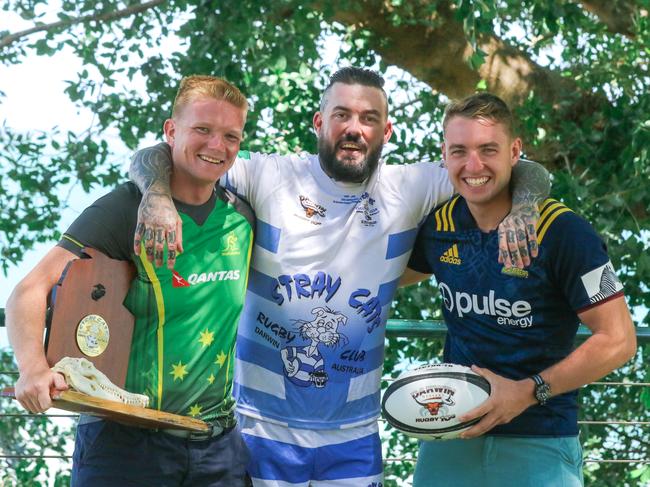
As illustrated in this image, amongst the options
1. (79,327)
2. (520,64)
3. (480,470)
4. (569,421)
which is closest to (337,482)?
(480,470)

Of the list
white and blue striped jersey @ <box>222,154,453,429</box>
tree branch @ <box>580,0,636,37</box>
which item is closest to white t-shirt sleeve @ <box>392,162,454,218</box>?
white and blue striped jersey @ <box>222,154,453,429</box>

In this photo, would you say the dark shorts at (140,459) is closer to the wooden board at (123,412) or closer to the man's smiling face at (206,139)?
the wooden board at (123,412)

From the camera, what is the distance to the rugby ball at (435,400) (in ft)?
10.2

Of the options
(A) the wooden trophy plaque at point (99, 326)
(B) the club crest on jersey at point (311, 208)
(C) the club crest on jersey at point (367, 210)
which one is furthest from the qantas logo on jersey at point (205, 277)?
(C) the club crest on jersey at point (367, 210)

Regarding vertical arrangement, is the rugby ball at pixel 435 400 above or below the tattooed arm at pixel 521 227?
below

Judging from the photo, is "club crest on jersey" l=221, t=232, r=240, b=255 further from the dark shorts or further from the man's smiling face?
the dark shorts

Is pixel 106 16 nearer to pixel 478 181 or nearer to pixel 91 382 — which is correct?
pixel 478 181

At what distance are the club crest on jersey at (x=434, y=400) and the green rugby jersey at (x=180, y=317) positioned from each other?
1.95 feet

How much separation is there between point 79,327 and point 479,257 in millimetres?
1204

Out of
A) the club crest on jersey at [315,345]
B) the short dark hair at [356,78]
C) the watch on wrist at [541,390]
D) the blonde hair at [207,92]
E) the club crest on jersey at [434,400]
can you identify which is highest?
the short dark hair at [356,78]

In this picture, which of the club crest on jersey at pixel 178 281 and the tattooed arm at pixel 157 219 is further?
the club crest on jersey at pixel 178 281

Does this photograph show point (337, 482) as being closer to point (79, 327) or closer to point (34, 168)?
point (79, 327)

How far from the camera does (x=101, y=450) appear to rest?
10.3ft

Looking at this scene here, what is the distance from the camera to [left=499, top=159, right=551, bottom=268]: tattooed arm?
10.3 feet
